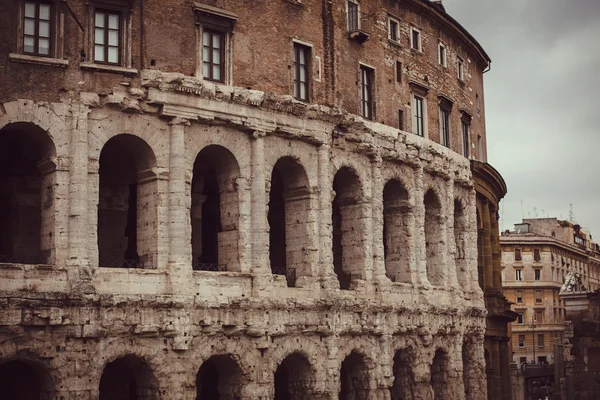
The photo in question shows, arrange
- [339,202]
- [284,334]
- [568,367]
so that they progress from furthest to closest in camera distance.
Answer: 1. [568,367]
2. [339,202]
3. [284,334]

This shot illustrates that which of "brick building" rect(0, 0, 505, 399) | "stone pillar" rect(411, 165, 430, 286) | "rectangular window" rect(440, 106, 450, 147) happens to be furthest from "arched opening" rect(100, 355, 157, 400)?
"rectangular window" rect(440, 106, 450, 147)

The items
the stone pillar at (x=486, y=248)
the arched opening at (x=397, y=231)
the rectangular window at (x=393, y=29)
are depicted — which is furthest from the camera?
the stone pillar at (x=486, y=248)

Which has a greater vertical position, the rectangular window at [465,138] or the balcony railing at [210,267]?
the rectangular window at [465,138]

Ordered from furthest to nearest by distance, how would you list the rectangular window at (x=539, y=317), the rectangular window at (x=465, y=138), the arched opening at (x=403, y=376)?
the rectangular window at (x=539, y=317) < the rectangular window at (x=465, y=138) < the arched opening at (x=403, y=376)

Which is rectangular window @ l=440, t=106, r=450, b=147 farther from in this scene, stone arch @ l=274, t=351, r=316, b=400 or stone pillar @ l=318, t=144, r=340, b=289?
stone arch @ l=274, t=351, r=316, b=400

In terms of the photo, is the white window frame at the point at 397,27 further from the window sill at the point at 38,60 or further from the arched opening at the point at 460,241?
the window sill at the point at 38,60

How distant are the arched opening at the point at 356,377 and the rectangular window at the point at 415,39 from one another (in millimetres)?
11434

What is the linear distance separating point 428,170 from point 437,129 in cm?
213

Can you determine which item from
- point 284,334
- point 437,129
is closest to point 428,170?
point 437,129

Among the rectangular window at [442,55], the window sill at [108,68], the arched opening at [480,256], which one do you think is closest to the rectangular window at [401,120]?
the rectangular window at [442,55]

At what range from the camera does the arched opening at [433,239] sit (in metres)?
38.6

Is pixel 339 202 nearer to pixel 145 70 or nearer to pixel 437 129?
pixel 437 129

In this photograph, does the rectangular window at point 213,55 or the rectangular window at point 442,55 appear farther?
the rectangular window at point 442,55

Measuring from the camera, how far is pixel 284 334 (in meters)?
29.7
